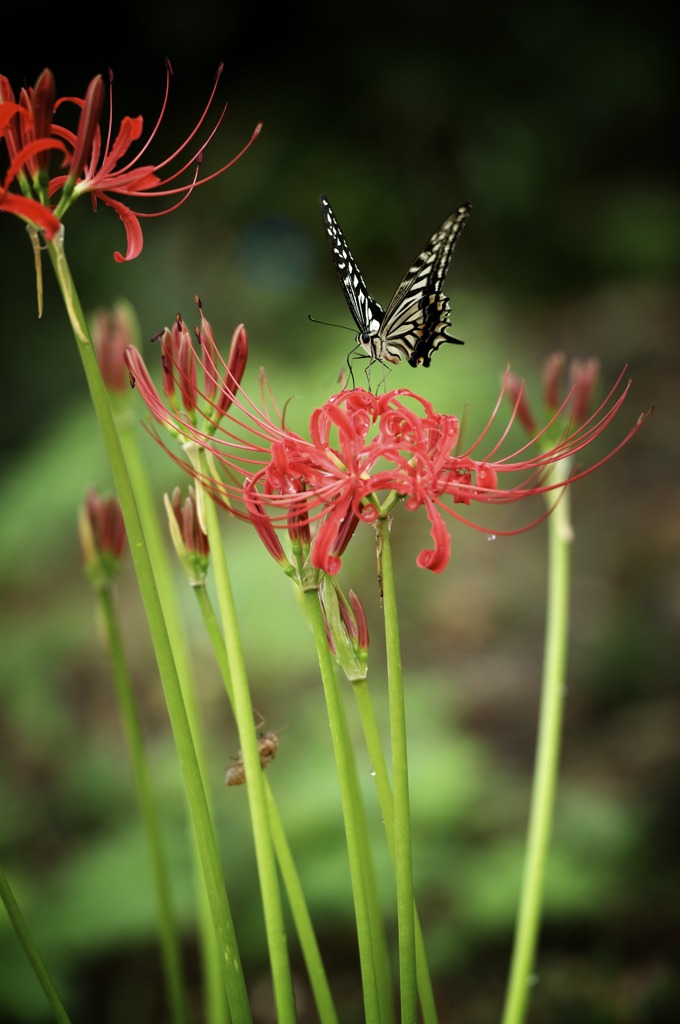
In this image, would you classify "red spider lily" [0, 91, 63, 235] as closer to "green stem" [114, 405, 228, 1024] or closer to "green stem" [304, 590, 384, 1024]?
"green stem" [304, 590, 384, 1024]

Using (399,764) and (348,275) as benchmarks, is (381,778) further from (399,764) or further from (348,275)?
(348,275)

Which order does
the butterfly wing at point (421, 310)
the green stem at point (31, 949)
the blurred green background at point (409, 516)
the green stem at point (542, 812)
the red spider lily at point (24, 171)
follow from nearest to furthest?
the red spider lily at point (24, 171) → the green stem at point (31, 949) → the green stem at point (542, 812) → the butterfly wing at point (421, 310) → the blurred green background at point (409, 516)

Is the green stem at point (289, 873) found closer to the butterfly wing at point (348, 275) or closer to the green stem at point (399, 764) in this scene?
the green stem at point (399, 764)

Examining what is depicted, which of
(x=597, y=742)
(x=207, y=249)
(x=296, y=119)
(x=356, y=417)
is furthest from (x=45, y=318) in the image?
(x=356, y=417)

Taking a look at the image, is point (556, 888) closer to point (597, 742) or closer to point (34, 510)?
point (597, 742)

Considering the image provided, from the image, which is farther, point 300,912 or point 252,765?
point 300,912

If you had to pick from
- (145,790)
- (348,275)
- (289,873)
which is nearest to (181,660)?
(145,790)

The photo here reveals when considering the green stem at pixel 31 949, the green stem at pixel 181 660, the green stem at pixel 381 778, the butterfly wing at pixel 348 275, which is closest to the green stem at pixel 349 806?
the green stem at pixel 381 778
